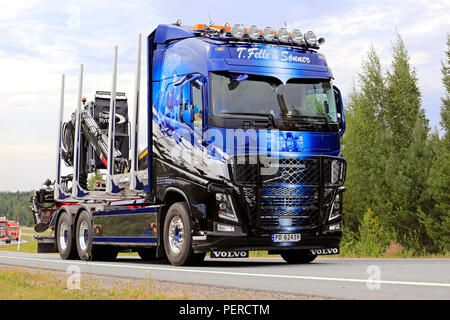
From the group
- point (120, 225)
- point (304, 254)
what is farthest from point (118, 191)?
point (304, 254)

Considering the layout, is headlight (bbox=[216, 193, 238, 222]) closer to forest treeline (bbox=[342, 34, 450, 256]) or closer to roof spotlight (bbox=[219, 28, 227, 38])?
roof spotlight (bbox=[219, 28, 227, 38])

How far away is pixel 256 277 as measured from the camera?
35.5 ft


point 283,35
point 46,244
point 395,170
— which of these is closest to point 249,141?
point 283,35

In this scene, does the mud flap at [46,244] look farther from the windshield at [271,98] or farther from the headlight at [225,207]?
the windshield at [271,98]

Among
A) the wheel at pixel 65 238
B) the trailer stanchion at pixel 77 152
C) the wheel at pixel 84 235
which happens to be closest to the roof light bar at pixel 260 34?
the wheel at pixel 84 235

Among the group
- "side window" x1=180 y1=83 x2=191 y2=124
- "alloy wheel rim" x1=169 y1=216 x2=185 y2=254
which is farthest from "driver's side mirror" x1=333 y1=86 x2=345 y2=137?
"alloy wheel rim" x1=169 y1=216 x2=185 y2=254

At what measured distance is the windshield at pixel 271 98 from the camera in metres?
13.3

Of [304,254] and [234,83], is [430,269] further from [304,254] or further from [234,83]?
[234,83]

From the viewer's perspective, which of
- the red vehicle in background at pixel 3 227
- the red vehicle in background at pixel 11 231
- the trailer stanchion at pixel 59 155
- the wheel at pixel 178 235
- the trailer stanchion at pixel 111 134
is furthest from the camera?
the red vehicle in background at pixel 11 231

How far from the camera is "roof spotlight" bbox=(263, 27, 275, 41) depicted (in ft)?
47.1

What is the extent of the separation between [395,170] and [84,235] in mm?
15333

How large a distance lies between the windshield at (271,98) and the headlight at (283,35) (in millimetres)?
974

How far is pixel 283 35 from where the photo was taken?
14609 mm
